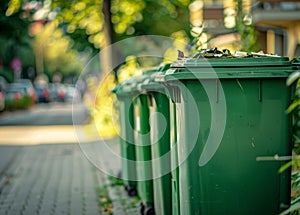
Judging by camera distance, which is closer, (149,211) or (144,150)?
(149,211)

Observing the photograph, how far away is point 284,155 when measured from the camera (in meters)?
4.28

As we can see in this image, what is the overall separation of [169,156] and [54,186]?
148 inches

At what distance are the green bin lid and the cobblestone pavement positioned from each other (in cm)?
293

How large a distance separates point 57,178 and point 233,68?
5866 millimetres

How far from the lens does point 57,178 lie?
946cm

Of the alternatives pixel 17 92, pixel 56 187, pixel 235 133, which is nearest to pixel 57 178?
pixel 56 187

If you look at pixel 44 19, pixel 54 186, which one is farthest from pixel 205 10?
pixel 54 186

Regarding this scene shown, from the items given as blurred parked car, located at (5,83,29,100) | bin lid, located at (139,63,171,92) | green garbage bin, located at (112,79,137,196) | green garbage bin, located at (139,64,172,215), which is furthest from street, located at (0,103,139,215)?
blurred parked car, located at (5,83,29,100)

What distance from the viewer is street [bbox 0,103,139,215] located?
23.7ft

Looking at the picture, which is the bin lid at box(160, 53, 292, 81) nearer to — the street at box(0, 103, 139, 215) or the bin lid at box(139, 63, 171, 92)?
the bin lid at box(139, 63, 171, 92)

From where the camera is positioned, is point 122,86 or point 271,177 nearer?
point 271,177

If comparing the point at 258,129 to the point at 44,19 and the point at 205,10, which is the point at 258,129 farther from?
the point at 205,10

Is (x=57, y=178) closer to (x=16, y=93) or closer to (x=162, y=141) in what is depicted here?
(x=162, y=141)

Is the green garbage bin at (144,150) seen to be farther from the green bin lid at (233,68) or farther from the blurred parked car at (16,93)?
the blurred parked car at (16,93)
